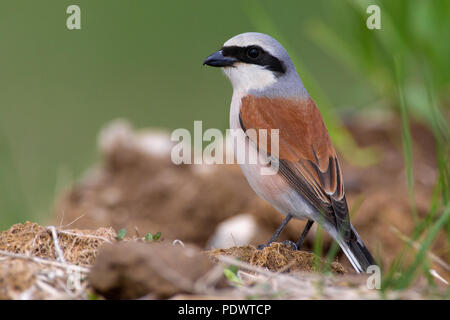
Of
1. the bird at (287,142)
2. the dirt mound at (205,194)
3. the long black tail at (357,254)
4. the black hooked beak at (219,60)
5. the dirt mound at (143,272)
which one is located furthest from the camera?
the dirt mound at (205,194)

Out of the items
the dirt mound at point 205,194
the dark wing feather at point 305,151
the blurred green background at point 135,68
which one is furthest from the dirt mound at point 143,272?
the blurred green background at point 135,68

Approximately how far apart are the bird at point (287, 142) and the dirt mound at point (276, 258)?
1.22 ft

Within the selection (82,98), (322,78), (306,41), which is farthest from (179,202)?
(306,41)

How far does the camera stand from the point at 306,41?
14.4 metres

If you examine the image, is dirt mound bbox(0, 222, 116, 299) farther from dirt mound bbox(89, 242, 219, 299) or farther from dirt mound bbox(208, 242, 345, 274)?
dirt mound bbox(208, 242, 345, 274)

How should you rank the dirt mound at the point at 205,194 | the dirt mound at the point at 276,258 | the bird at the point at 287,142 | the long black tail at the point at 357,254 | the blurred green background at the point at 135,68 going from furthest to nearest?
→ the blurred green background at the point at 135,68 < the dirt mound at the point at 205,194 < the bird at the point at 287,142 < the long black tail at the point at 357,254 < the dirt mound at the point at 276,258

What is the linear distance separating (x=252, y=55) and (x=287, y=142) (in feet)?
2.25

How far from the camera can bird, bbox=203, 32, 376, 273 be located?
12.8ft

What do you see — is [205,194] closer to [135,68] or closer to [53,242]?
[53,242]

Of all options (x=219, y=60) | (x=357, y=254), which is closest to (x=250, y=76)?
(x=219, y=60)

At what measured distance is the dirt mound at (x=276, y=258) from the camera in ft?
10.7

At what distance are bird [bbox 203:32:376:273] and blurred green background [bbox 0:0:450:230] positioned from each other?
315 centimetres

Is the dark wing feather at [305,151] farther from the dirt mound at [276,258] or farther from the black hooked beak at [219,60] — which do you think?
the dirt mound at [276,258]

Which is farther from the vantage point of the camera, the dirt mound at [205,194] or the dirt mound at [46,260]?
the dirt mound at [205,194]
